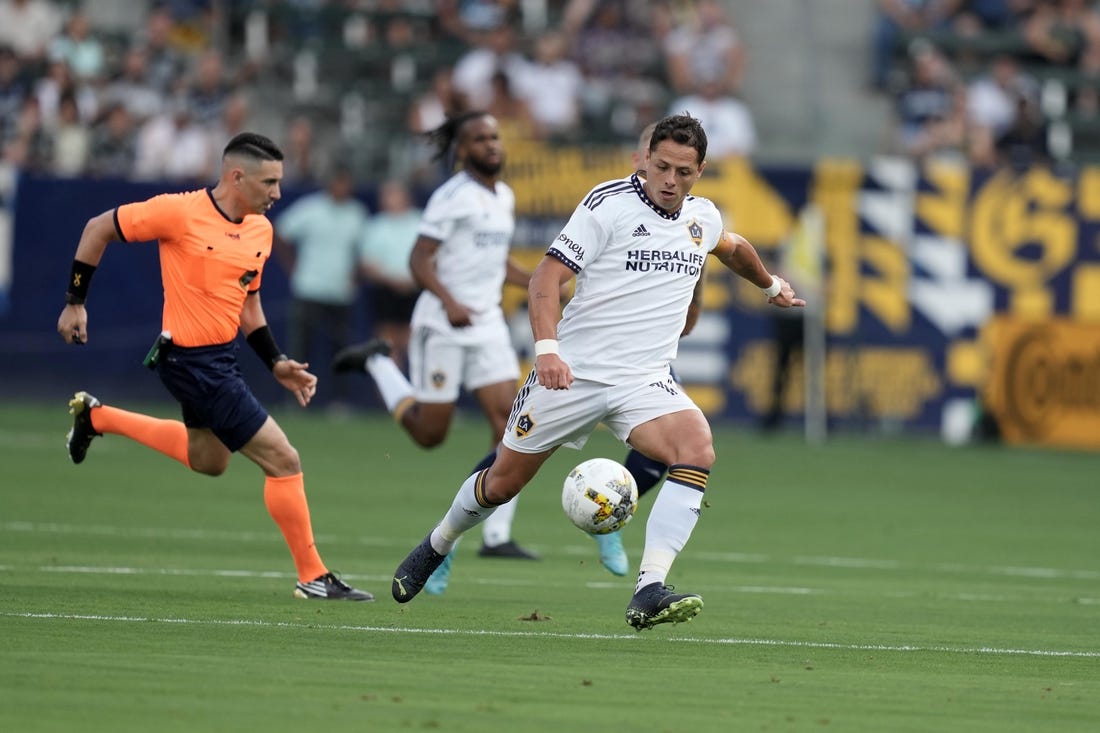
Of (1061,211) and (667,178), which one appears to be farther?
(1061,211)

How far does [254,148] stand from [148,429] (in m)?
1.93

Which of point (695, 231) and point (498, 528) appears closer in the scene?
point (695, 231)

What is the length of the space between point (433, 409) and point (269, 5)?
16.3m

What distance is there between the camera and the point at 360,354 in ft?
50.2

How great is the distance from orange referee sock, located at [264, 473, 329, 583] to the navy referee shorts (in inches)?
13.2

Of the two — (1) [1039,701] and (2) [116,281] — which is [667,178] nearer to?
(1) [1039,701]

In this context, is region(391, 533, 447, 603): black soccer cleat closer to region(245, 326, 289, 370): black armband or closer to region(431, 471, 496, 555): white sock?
region(431, 471, 496, 555): white sock

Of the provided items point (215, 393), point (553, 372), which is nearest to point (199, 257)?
point (215, 393)

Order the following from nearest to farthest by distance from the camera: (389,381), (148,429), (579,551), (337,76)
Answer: (148,429)
(579,551)
(389,381)
(337,76)

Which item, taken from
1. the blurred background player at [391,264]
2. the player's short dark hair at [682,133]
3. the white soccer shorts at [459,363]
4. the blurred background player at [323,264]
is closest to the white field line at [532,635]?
the player's short dark hair at [682,133]

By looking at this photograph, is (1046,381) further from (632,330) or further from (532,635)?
(532,635)

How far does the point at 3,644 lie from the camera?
8234mm

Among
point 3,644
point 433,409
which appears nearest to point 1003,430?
point 433,409

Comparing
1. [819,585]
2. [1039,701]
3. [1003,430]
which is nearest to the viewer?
Result: [1039,701]
